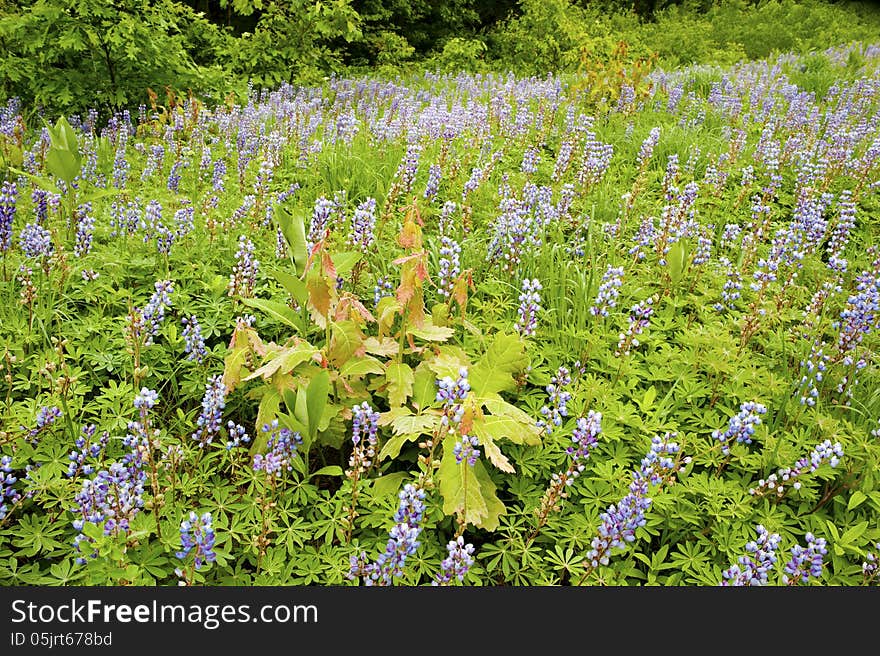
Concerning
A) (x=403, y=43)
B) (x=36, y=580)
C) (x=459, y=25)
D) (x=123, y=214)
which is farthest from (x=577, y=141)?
(x=459, y=25)

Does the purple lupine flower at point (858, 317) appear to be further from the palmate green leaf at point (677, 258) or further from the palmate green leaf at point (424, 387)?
the palmate green leaf at point (424, 387)

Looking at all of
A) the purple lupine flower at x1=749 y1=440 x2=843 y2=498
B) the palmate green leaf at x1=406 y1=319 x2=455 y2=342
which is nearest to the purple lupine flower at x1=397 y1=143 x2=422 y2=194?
the palmate green leaf at x1=406 y1=319 x2=455 y2=342

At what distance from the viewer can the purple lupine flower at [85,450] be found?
2014mm

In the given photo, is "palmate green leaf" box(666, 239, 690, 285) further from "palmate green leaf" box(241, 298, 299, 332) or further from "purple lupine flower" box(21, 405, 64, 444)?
"purple lupine flower" box(21, 405, 64, 444)

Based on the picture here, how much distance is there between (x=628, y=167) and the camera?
5121 millimetres

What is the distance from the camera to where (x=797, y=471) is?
2238mm

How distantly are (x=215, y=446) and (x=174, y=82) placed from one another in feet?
16.0

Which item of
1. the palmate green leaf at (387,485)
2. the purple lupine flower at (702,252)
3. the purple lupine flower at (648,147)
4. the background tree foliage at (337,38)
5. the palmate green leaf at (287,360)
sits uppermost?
the background tree foliage at (337,38)

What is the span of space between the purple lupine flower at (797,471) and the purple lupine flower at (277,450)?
1682 mm

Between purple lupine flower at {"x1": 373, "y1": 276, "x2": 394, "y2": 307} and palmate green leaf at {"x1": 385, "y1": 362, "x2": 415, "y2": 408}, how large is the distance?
542 millimetres

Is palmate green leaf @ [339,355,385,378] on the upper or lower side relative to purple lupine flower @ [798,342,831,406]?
lower

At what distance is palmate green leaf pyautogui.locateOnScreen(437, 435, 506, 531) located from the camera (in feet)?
6.65

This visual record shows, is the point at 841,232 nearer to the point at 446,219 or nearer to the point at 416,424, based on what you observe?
the point at 446,219

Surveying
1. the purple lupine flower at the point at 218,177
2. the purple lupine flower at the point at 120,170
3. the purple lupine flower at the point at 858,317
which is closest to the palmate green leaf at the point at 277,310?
the purple lupine flower at the point at 218,177
